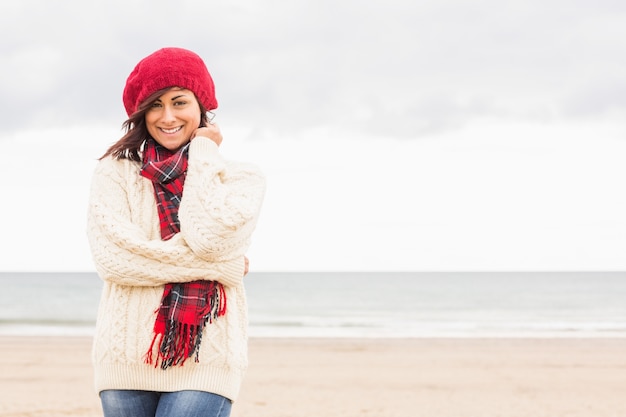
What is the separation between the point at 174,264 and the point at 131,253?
118mm

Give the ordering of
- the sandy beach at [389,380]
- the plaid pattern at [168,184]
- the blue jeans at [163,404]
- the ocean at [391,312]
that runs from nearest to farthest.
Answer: the blue jeans at [163,404] < the plaid pattern at [168,184] < the sandy beach at [389,380] < the ocean at [391,312]

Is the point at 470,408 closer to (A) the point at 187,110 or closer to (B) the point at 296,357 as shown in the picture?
(B) the point at 296,357

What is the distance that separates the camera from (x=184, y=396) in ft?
5.84

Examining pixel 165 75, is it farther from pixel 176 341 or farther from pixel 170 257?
pixel 176 341

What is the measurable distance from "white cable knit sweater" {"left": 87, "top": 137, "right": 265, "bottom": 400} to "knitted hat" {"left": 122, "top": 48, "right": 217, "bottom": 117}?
0.17 metres

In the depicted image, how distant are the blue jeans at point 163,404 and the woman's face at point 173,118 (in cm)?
67

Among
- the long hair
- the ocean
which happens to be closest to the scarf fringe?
the long hair

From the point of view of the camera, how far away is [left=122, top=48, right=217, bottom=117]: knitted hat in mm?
1914

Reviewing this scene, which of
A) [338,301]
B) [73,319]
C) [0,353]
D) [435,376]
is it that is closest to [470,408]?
[435,376]

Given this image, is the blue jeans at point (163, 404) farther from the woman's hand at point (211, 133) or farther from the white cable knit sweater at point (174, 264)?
→ the woman's hand at point (211, 133)

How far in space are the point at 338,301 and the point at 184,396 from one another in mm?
32653

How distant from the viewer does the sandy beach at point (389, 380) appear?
7449 mm

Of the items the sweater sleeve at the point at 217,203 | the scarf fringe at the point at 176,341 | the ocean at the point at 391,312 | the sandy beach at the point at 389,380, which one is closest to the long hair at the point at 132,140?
the sweater sleeve at the point at 217,203

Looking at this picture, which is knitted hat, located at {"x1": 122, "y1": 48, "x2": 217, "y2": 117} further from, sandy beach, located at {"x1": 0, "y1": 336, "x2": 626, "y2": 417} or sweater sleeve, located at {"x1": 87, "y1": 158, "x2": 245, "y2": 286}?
sandy beach, located at {"x1": 0, "y1": 336, "x2": 626, "y2": 417}
